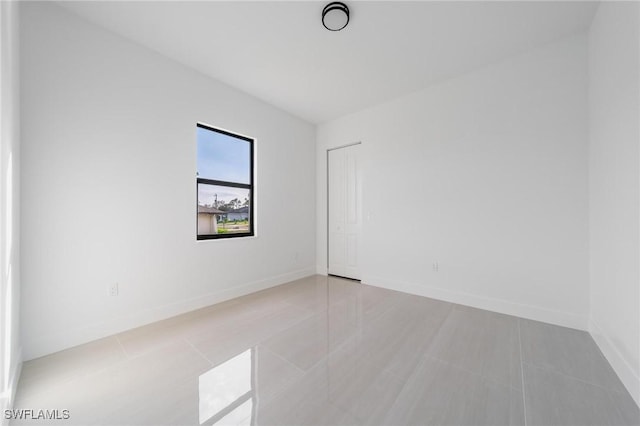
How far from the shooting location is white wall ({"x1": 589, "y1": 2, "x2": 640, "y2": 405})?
1526 mm

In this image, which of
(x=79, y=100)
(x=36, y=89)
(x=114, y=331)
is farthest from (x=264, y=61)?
(x=114, y=331)

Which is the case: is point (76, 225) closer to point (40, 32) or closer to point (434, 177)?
point (40, 32)

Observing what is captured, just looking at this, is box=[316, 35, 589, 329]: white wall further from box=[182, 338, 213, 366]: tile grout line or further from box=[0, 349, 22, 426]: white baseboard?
box=[0, 349, 22, 426]: white baseboard

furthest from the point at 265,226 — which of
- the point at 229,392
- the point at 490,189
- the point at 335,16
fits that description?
the point at 490,189

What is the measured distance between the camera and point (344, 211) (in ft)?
14.0

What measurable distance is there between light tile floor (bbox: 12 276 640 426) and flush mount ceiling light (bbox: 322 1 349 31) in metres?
2.79

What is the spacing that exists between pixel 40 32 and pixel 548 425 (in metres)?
4.34

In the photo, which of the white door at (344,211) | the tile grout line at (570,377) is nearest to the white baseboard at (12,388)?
the tile grout line at (570,377)

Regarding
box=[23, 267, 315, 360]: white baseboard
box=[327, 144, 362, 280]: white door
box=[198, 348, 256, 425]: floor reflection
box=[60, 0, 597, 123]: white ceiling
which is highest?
box=[60, 0, 597, 123]: white ceiling

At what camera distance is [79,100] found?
211 cm

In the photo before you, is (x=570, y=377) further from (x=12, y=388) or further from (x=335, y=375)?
(x=12, y=388)

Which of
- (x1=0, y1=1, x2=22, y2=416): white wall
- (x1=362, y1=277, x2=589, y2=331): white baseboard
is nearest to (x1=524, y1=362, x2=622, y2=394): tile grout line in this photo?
(x1=362, y1=277, x2=589, y2=331): white baseboard

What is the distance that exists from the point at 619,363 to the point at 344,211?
3247mm

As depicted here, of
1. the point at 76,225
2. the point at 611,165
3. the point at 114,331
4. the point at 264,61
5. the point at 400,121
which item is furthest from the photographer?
the point at 400,121
